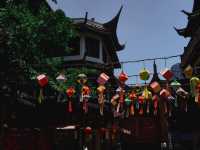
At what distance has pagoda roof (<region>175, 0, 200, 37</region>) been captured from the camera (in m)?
23.0

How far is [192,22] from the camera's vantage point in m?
23.7

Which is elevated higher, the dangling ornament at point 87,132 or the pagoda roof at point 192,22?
the pagoda roof at point 192,22

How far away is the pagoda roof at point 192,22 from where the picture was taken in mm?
22984

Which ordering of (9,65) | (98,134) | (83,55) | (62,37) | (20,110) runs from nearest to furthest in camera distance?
(9,65), (62,37), (20,110), (98,134), (83,55)

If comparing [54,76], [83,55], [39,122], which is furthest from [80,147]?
[54,76]

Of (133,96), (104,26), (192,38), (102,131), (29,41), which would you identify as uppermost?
(104,26)

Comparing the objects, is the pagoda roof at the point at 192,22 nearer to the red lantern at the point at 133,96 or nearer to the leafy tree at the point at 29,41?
the red lantern at the point at 133,96

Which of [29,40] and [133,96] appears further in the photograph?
[133,96]

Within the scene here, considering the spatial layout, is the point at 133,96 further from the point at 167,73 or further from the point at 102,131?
the point at 102,131

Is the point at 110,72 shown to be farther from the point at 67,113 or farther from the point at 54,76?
the point at 54,76

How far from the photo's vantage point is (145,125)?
24453 millimetres

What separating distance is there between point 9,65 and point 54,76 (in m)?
1.80

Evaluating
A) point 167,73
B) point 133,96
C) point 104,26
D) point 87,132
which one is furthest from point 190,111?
point 167,73

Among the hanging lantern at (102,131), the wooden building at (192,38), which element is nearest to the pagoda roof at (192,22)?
the wooden building at (192,38)
